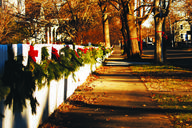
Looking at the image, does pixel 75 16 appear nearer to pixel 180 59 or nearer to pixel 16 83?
pixel 180 59

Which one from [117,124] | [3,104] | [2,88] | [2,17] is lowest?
[117,124]

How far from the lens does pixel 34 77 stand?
504 cm

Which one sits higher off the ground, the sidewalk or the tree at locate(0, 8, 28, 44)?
the tree at locate(0, 8, 28, 44)

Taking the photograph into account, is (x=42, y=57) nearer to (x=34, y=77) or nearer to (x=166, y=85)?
(x=34, y=77)

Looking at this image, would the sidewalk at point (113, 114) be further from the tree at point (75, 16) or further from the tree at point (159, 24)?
the tree at point (75, 16)

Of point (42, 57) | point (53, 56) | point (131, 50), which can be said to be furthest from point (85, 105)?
point (131, 50)

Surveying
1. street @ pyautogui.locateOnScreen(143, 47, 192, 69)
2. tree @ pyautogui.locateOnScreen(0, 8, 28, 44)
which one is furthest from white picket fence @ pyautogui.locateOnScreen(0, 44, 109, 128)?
street @ pyautogui.locateOnScreen(143, 47, 192, 69)

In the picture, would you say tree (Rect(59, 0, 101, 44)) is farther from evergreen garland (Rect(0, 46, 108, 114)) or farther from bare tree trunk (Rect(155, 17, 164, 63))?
evergreen garland (Rect(0, 46, 108, 114))

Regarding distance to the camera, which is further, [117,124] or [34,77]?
[117,124]

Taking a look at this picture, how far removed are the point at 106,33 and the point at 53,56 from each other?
107 feet

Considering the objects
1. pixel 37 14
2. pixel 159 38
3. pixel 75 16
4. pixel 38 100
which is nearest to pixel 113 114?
pixel 38 100

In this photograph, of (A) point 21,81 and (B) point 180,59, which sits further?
(B) point 180,59

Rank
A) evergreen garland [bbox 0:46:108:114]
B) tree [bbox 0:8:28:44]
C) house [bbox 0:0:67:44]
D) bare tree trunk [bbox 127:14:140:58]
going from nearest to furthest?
evergreen garland [bbox 0:46:108:114]
tree [bbox 0:8:28:44]
house [bbox 0:0:67:44]
bare tree trunk [bbox 127:14:140:58]

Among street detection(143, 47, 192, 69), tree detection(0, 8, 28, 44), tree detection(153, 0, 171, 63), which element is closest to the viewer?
tree detection(0, 8, 28, 44)
